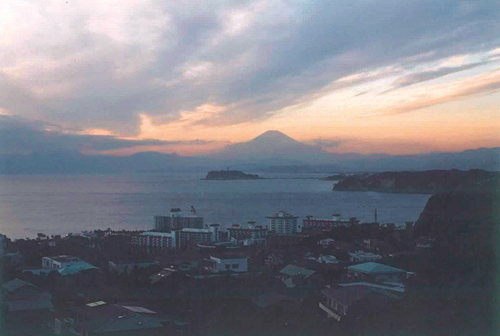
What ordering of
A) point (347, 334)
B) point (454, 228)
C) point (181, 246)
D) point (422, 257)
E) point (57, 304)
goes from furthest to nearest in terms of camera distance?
point (181, 246) < point (454, 228) < point (422, 257) < point (57, 304) < point (347, 334)

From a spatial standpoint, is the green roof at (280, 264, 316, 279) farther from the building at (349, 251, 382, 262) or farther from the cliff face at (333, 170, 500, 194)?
the cliff face at (333, 170, 500, 194)

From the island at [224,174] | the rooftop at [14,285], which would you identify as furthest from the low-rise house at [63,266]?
the island at [224,174]

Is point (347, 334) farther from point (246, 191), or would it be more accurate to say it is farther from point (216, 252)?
point (246, 191)

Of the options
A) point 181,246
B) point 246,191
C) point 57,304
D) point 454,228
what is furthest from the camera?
point 246,191

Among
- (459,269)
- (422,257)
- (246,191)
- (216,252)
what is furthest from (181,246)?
(246,191)

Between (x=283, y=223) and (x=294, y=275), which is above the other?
(x=294, y=275)

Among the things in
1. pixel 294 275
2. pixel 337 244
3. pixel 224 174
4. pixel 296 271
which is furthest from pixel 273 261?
pixel 224 174

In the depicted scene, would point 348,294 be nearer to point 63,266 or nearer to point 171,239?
point 63,266
